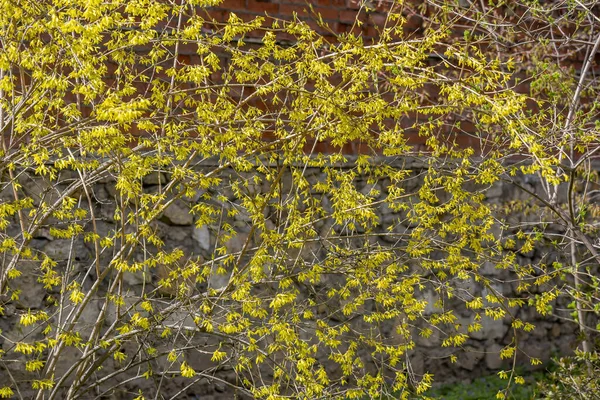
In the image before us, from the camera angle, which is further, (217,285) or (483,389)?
(483,389)

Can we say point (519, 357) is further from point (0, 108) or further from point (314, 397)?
point (0, 108)

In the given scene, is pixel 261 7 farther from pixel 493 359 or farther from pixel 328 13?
pixel 493 359

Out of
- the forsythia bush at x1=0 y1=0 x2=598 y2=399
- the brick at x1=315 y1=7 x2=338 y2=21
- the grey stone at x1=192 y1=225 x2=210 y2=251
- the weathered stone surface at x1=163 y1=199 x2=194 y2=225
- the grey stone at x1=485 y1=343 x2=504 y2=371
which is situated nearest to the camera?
the forsythia bush at x1=0 y1=0 x2=598 y2=399

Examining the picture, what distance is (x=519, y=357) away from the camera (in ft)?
25.0

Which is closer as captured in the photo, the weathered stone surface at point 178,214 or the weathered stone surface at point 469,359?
the weathered stone surface at point 178,214

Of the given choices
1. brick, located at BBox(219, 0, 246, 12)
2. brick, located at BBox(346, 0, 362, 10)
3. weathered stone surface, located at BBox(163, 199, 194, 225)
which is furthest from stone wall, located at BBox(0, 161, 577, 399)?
brick, located at BBox(346, 0, 362, 10)

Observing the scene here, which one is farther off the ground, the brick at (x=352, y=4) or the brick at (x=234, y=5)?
the brick at (x=234, y=5)

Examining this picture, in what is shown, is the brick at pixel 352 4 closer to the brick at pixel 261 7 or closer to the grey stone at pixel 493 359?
the brick at pixel 261 7

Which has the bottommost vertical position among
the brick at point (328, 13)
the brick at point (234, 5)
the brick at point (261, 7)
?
the brick at point (328, 13)

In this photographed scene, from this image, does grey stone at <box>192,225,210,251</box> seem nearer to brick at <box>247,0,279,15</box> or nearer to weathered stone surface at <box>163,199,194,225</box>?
weathered stone surface at <box>163,199,194,225</box>

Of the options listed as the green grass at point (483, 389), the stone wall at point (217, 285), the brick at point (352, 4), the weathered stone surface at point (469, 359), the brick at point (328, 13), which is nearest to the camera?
the stone wall at point (217, 285)

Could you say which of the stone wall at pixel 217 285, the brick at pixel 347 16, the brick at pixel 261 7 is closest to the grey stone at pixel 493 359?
the stone wall at pixel 217 285

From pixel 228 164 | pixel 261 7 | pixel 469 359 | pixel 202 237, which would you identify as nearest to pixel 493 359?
pixel 469 359

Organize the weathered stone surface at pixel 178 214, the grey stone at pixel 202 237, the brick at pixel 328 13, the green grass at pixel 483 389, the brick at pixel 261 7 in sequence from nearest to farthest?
the weathered stone surface at pixel 178 214
the grey stone at pixel 202 237
the brick at pixel 261 7
the brick at pixel 328 13
the green grass at pixel 483 389
